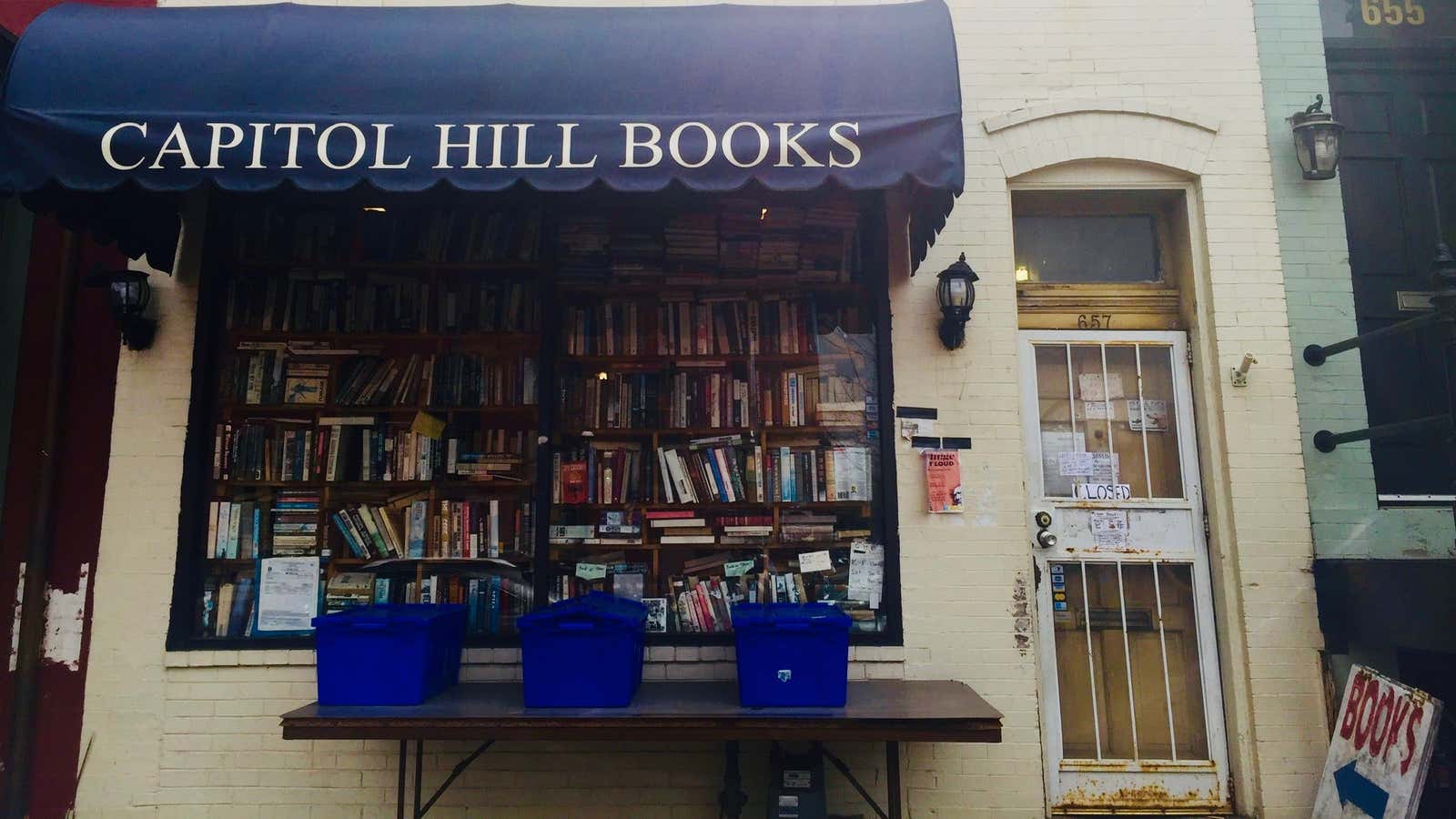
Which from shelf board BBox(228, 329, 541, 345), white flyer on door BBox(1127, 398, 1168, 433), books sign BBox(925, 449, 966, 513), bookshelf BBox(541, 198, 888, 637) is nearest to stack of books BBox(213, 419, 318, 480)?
shelf board BBox(228, 329, 541, 345)

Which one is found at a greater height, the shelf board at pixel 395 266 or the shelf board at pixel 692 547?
the shelf board at pixel 395 266

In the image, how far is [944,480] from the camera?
445cm

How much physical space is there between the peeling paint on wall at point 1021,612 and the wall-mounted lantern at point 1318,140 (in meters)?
2.77

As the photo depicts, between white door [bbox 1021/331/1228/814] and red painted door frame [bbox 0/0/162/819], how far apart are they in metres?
5.11

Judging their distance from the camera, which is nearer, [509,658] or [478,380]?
[509,658]

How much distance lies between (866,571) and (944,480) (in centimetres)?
65

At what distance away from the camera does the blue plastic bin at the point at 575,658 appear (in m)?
3.67

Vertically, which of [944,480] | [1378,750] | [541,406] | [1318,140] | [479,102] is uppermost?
[1318,140]

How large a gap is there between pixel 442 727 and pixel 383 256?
2747 millimetres

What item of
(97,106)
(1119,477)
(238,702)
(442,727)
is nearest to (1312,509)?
(1119,477)

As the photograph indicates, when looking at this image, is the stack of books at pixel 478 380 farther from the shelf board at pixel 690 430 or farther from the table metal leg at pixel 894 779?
the table metal leg at pixel 894 779

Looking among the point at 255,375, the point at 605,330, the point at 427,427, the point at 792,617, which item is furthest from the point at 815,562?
the point at 255,375

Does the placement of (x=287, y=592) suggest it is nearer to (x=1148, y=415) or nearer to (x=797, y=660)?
(x=797, y=660)

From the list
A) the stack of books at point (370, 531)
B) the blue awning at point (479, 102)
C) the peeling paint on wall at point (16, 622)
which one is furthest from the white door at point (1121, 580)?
the peeling paint on wall at point (16, 622)
